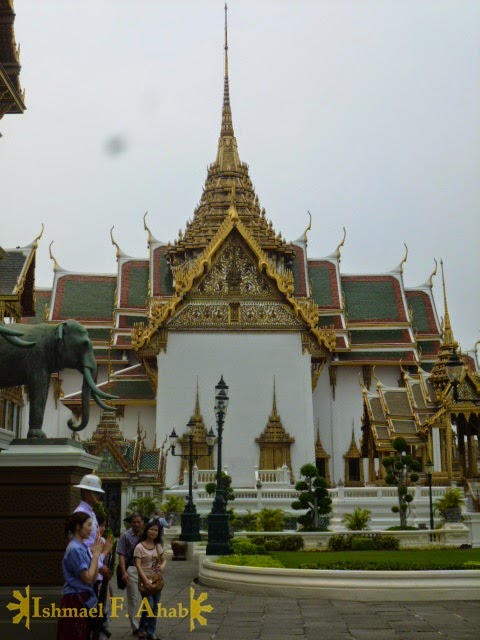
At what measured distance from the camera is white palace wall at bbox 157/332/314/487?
29000 millimetres

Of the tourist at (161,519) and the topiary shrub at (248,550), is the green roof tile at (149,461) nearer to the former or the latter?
the tourist at (161,519)

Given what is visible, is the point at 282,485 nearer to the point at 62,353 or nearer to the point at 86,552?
the point at 62,353

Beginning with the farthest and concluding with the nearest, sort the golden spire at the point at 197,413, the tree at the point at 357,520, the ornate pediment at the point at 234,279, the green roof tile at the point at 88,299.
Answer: the green roof tile at the point at 88,299, the ornate pediment at the point at 234,279, the golden spire at the point at 197,413, the tree at the point at 357,520

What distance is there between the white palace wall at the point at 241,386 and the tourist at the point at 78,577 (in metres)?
24.0

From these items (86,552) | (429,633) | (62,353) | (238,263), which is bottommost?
(429,633)

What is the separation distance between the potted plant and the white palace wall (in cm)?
929

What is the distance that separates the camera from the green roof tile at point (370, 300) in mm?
36438

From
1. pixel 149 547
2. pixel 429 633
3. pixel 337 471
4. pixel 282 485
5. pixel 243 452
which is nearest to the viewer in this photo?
pixel 149 547

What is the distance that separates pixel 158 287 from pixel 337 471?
1008 centimetres

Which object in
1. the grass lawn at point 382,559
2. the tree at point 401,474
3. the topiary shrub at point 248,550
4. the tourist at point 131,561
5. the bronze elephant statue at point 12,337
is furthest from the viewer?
the tree at point 401,474

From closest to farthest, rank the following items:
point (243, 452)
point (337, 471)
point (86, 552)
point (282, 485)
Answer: point (86, 552), point (282, 485), point (243, 452), point (337, 471)

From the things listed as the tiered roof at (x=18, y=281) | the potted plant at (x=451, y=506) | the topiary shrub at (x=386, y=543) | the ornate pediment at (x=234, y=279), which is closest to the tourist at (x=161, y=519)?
the topiary shrub at (x=386, y=543)

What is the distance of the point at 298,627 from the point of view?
8289 mm

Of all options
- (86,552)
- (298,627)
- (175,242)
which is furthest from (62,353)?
(175,242)
